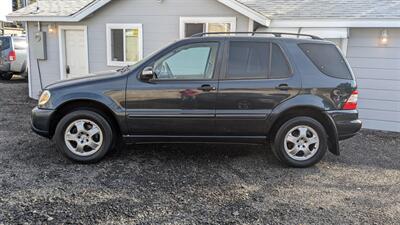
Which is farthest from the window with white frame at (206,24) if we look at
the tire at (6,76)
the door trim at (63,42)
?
the tire at (6,76)

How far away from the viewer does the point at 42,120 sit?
5160mm

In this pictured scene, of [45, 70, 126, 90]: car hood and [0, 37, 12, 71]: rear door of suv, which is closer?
[45, 70, 126, 90]: car hood

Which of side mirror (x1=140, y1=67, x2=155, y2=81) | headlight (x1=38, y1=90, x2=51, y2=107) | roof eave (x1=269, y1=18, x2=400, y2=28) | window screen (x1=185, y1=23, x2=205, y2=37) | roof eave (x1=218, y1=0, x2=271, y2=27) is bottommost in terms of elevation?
headlight (x1=38, y1=90, x2=51, y2=107)

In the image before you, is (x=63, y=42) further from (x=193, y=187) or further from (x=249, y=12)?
(x=193, y=187)

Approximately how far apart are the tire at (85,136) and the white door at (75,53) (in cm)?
546

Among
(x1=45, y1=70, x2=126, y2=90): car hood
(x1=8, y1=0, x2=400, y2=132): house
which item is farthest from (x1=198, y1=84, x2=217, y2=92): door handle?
(x1=8, y1=0, x2=400, y2=132): house

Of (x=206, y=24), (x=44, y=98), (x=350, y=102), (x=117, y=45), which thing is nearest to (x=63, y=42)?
(x=117, y=45)

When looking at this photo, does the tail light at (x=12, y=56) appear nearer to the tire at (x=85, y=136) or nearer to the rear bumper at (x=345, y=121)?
the tire at (x=85, y=136)

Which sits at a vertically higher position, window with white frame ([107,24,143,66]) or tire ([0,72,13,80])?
window with white frame ([107,24,143,66])

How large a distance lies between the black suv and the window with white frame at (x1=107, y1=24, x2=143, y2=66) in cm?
469

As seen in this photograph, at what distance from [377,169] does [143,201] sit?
3.54m

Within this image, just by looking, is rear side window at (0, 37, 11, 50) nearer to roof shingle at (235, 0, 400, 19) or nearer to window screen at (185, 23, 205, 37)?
window screen at (185, 23, 205, 37)

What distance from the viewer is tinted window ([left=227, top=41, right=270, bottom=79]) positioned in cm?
519

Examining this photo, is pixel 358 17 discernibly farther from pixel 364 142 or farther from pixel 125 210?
pixel 125 210
